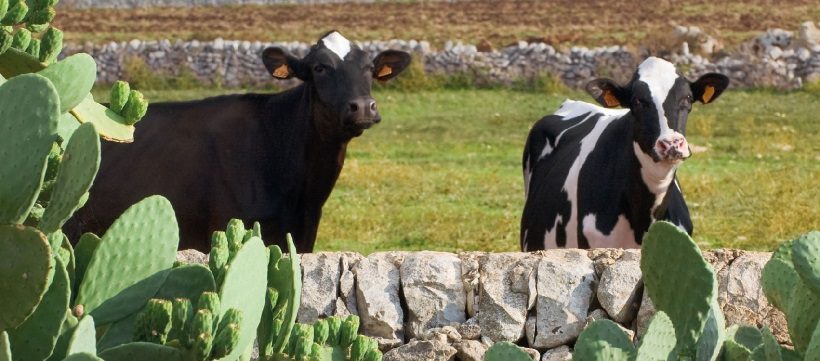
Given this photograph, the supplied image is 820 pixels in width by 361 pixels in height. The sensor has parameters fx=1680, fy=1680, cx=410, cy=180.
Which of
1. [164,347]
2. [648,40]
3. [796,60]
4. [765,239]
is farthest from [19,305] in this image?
[648,40]

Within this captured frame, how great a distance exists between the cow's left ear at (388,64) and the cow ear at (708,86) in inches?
71.8

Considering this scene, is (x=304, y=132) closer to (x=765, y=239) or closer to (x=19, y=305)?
(x=765, y=239)

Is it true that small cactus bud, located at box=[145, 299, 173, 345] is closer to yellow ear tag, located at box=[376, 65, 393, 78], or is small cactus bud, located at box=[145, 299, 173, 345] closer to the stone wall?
the stone wall

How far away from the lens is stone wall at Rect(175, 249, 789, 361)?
5.88 m

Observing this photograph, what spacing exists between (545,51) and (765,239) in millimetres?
13648

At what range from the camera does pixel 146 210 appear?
2822 millimetres

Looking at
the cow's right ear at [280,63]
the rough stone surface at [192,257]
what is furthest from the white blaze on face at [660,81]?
the rough stone surface at [192,257]

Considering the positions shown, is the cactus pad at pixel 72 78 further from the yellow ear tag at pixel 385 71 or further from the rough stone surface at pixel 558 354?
the yellow ear tag at pixel 385 71

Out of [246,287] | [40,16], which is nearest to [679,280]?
[246,287]

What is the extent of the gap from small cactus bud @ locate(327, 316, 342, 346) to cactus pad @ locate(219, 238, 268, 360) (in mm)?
436

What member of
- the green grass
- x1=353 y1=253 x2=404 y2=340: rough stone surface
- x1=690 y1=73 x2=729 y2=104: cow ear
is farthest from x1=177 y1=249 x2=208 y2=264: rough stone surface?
the green grass

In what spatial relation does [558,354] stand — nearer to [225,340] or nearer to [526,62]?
[225,340]

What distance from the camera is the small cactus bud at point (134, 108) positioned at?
3339 millimetres

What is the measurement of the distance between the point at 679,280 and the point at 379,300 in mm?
3340
